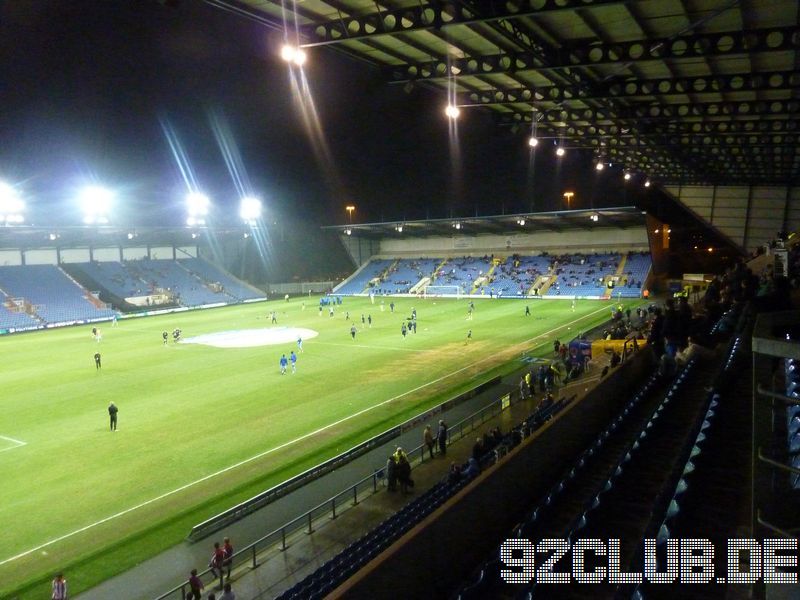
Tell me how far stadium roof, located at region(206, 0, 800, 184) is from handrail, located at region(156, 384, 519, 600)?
9523 mm

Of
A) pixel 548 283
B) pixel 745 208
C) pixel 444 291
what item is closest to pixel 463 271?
pixel 444 291

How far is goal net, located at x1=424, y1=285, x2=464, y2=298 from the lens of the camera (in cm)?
6016

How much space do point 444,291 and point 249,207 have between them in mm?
22746

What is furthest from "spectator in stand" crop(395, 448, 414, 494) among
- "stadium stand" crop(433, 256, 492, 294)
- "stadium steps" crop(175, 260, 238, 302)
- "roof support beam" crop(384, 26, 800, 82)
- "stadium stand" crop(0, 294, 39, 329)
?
"stadium steps" crop(175, 260, 238, 302)

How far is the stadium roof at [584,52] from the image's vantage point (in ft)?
36.2

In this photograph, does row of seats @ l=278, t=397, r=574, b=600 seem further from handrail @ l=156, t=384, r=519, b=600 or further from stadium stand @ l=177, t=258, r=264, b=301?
stadium stand @ l=177, t=258, r=264, b=301

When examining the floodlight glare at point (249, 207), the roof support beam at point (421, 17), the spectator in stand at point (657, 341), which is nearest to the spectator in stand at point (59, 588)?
the roof support beam at point (421, 17)

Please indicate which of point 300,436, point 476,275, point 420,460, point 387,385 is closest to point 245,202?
point 476,275

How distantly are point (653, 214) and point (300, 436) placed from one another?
5170cm

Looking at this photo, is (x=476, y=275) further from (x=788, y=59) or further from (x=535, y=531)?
(x=535, y=531)

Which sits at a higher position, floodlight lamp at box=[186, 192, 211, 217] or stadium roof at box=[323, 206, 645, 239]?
floodlight lamp at box=[186, 192, 211, 217]

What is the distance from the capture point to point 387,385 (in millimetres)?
22359

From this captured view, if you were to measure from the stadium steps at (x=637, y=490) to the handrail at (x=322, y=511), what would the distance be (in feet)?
17.7

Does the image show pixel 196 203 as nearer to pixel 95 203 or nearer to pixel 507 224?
pixel 95 203
